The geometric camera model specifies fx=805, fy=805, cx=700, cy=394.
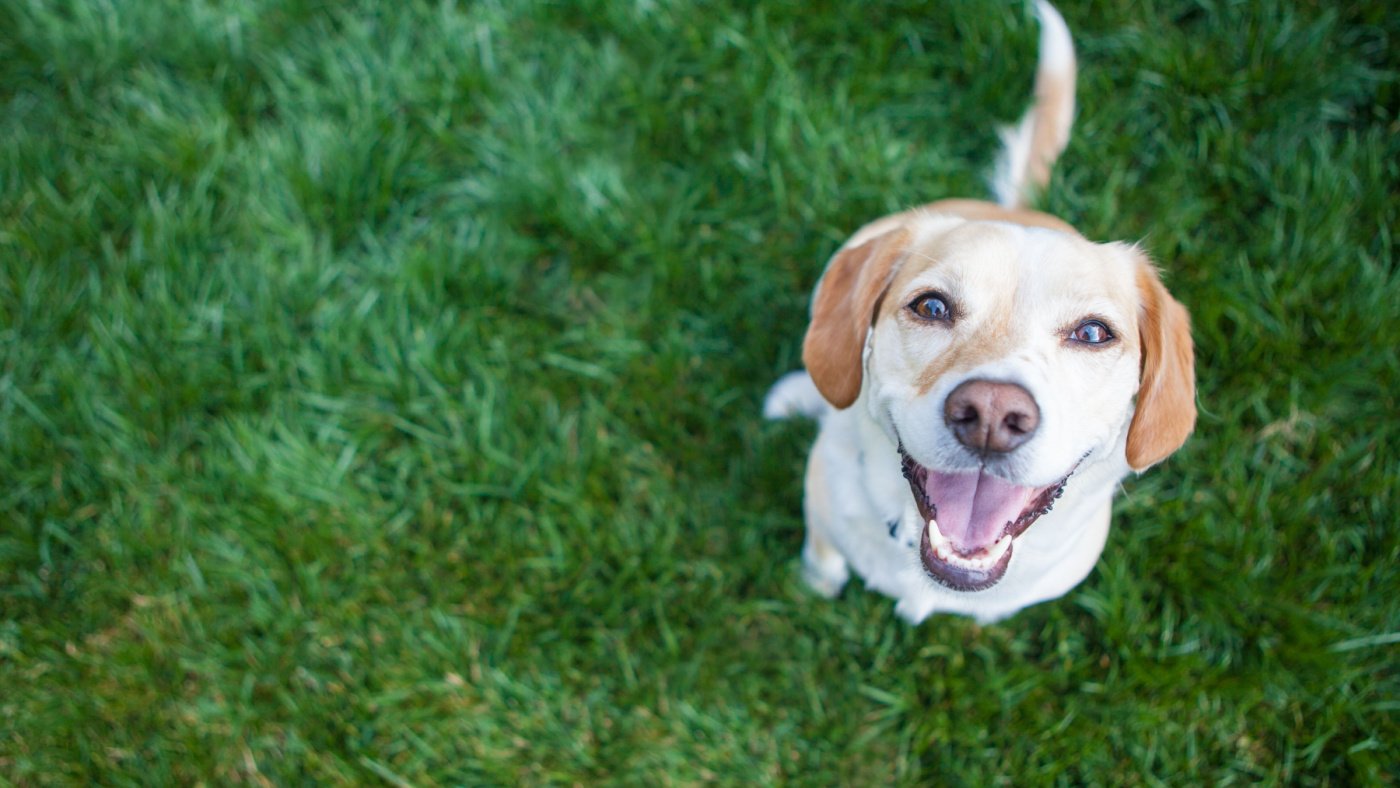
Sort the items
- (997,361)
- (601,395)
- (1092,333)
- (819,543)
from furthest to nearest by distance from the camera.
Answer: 1. (601,395)
2. (819,543)
3. (1092,333)
4. (997,361)

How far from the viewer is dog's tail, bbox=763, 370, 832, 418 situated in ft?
9.14

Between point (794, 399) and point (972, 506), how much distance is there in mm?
1050

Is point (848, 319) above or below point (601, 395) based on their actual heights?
above

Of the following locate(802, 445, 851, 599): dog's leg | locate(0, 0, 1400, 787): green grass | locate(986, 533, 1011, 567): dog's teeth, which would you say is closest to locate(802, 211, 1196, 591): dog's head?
locate(986, 533, 1011, 567): dog's teeth

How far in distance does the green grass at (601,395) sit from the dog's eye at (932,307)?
3.60 feet

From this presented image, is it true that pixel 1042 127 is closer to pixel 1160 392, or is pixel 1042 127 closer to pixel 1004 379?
pixel 1160 392

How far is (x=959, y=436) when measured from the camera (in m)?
1.57

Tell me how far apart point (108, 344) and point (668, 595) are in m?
2.20

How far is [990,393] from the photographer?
59.9 inches

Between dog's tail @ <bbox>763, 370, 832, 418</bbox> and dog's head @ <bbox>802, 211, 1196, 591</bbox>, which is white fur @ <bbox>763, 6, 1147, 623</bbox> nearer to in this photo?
dog's head @ <bbox>802, 211, 1196, 591</bbox>

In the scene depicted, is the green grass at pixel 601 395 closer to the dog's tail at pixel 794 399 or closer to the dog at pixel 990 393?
the dog's tail at pixel 794 399

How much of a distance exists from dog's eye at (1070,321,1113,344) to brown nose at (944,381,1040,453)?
336mm

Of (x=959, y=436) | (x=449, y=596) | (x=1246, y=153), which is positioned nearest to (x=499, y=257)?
(x=449, y=596)

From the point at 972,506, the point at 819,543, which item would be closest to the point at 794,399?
the point at 819,543
